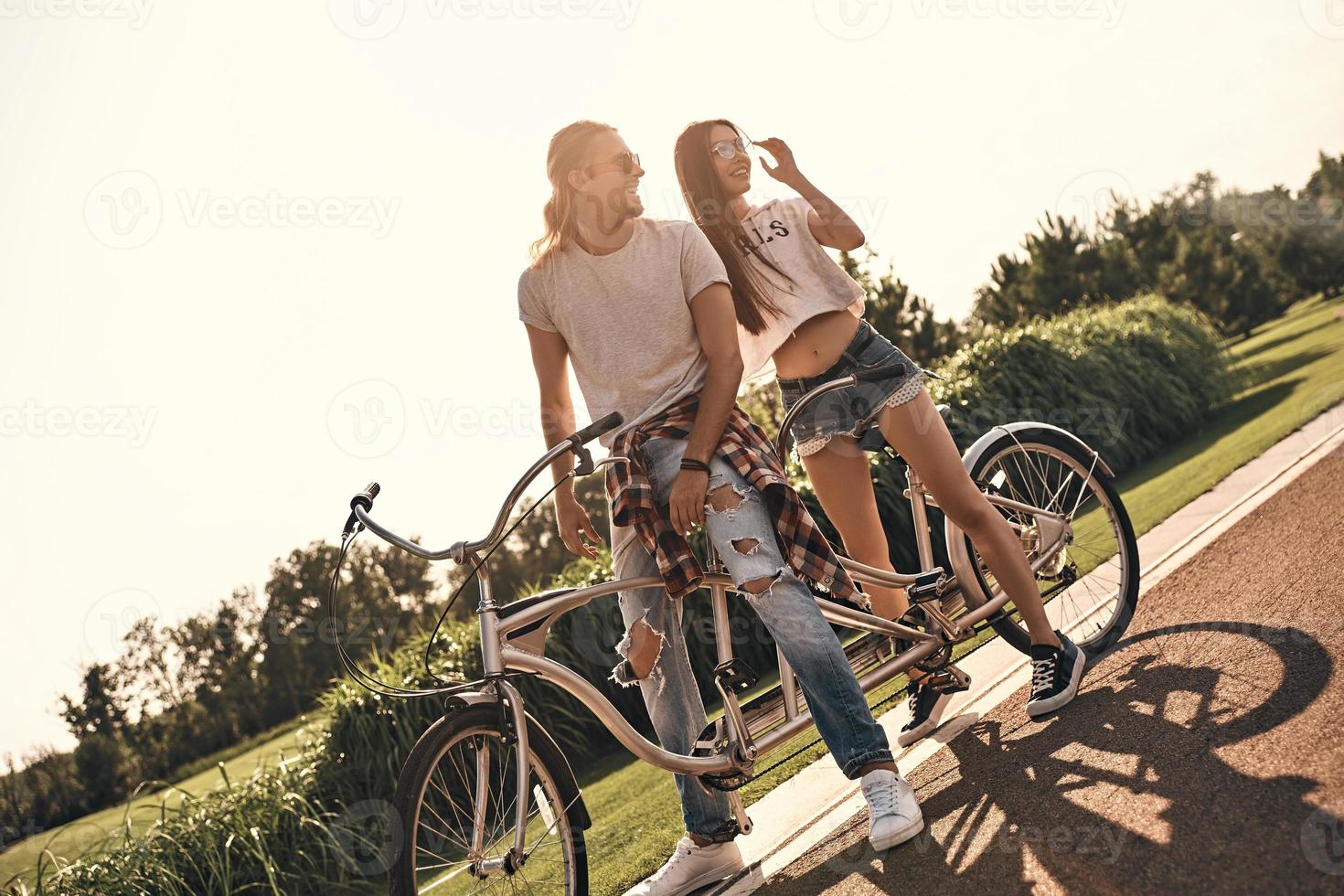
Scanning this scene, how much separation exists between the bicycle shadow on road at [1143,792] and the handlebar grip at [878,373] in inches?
47.6

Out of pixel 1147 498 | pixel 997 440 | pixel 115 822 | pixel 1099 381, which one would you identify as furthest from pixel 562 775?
pixel 1099 381

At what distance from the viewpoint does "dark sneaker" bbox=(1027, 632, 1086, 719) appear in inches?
131

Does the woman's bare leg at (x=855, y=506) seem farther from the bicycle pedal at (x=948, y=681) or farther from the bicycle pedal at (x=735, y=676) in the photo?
the bicycle pedal at (x=735, y=676)

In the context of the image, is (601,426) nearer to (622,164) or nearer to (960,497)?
(622,164)

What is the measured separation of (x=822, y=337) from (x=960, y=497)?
0.69 metres

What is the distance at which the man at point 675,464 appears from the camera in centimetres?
279

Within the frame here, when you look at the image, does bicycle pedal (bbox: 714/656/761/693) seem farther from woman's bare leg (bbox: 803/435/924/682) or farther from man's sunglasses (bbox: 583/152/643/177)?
man's sunglasses (bbox: 583/152/643/177)

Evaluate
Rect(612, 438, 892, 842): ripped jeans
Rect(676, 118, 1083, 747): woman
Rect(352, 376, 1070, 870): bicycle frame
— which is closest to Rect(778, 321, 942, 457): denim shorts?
Rect(676, 118, 1083, 747): woman

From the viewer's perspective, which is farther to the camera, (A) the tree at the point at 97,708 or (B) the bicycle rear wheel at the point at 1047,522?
(A) the tree at the point at 97,708

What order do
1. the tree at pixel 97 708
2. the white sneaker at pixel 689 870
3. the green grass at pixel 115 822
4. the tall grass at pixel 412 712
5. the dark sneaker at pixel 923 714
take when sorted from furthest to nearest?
the tree at pixel 97 708 → the green grass at pixel 115 822 → the tall grass at pixel 412 712 → the dark sneaker at pixel 923 714 → the white sneaker at pixel 689 870

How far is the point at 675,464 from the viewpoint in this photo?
2891 millimetres

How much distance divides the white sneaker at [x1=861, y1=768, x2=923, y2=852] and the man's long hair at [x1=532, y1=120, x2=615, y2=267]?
1.69 metres

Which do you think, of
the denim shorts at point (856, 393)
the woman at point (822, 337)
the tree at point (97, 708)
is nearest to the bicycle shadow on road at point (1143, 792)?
the woman at point (822, 337)

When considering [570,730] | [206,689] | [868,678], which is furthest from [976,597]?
[206,689]
